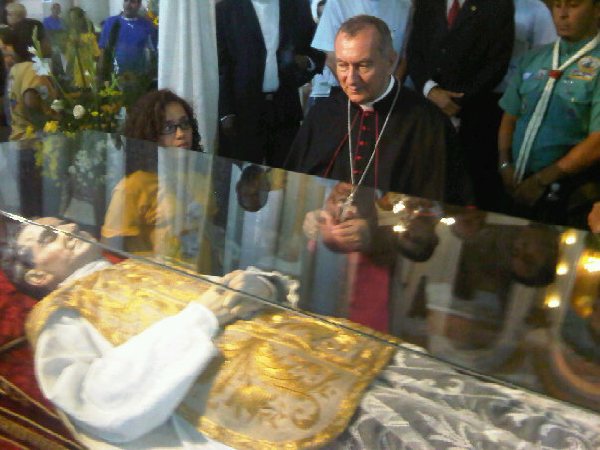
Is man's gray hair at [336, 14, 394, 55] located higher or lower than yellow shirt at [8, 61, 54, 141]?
higher

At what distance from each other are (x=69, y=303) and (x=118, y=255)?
168 mm

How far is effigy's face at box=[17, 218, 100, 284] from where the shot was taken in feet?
4.36

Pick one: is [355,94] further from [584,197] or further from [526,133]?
[584,197]

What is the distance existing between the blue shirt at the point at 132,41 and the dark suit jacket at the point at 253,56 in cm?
24

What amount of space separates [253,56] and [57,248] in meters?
0.64

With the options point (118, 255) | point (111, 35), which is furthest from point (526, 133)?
point (111, 35)

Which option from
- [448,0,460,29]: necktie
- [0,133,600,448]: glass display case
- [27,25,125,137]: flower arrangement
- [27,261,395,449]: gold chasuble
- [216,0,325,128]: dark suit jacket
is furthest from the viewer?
[27,25,125,137]: flower arrangement

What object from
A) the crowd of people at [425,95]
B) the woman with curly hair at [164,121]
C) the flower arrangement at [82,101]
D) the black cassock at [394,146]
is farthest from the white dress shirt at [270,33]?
the flower arrangement at [82,101]

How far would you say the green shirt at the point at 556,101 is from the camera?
1173mm

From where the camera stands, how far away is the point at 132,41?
176 centimetres

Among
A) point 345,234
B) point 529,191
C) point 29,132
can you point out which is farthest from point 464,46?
point 29,132

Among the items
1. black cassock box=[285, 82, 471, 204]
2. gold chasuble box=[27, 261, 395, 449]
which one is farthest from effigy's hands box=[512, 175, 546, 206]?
gold chasuble box=[27, 261, 395, 449]

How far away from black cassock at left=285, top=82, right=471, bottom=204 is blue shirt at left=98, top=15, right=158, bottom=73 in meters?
0.53

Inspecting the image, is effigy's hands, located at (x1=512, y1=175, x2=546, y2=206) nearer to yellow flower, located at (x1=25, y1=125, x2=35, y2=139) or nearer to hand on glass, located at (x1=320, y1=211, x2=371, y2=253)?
hand on glass, located at (x1=320, y1=211, x2=371, y2=253)
